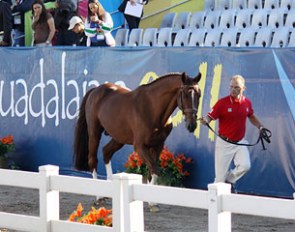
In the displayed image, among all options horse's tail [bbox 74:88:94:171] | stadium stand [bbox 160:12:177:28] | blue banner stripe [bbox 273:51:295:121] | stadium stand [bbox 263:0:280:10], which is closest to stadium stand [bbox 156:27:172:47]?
stadium stand [bbox 160:12:177:28]

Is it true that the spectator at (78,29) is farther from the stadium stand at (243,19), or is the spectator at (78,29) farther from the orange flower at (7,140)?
the stadium stand at (243,19)

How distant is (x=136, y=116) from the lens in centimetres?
1255

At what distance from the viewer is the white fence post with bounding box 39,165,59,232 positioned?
29.8 ft

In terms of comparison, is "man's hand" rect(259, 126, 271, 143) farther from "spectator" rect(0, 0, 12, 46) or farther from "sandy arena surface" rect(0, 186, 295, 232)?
"spectator" rect(0, 0, 12, 46)

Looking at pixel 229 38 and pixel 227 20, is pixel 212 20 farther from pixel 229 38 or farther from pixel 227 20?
pixel 229 38

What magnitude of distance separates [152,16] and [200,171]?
7.35 metres

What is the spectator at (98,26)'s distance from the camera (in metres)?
16.5

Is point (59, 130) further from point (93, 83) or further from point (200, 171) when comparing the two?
point (200, 171)

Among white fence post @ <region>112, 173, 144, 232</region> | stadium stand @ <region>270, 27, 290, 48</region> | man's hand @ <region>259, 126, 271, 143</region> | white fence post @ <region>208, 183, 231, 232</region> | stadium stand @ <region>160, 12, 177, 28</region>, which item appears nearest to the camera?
white fence post @ <region>208, 183, 231, 232</region>

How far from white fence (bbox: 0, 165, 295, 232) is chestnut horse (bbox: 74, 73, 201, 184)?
285cm

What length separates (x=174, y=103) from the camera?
1214 centimetres

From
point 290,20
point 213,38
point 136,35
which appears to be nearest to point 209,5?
point 136,35

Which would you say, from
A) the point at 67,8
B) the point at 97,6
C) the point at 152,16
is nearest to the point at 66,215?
the point at 97,6

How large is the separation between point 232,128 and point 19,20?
28.8 ft
